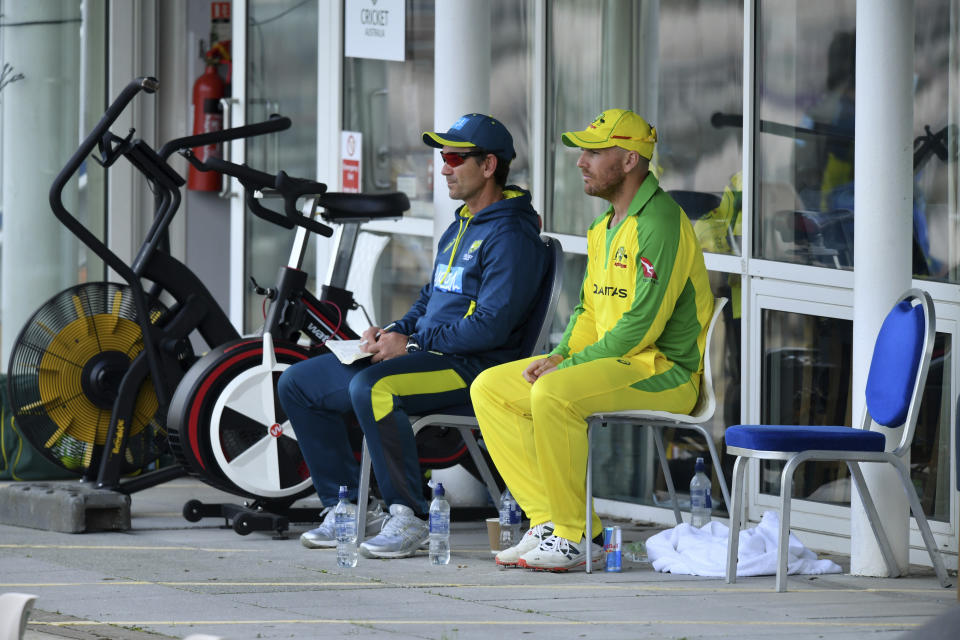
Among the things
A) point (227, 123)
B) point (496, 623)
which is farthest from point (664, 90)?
point (496, 623)

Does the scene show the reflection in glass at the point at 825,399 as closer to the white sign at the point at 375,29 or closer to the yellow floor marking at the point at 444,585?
the yellow floor marking at the point at 444,585

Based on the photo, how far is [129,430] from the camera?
5480mm

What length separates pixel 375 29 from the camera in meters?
6.70

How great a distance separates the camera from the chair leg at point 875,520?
164 inches

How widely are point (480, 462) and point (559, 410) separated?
Answer: 89 cm

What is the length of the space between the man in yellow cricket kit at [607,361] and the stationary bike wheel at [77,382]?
5.07 ft

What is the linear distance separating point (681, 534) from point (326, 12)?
3269mm

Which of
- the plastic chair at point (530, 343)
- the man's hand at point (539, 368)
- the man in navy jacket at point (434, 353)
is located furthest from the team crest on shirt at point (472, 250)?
the man's hand at point (539, 368)

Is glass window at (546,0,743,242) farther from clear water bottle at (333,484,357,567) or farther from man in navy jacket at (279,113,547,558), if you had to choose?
clear water bottle at (333,484,357,567)

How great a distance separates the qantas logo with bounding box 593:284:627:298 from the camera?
4.50 m

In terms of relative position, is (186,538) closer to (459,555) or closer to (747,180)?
(459,555)

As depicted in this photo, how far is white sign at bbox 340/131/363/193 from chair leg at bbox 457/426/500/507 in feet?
6.17

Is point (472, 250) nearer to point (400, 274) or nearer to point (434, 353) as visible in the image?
point (434, 353)

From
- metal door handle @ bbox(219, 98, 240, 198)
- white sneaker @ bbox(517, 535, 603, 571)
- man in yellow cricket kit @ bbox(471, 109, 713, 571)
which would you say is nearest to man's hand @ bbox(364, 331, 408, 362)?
man in yellow cricket kit @ bbox(471, 109, 713, 571)
